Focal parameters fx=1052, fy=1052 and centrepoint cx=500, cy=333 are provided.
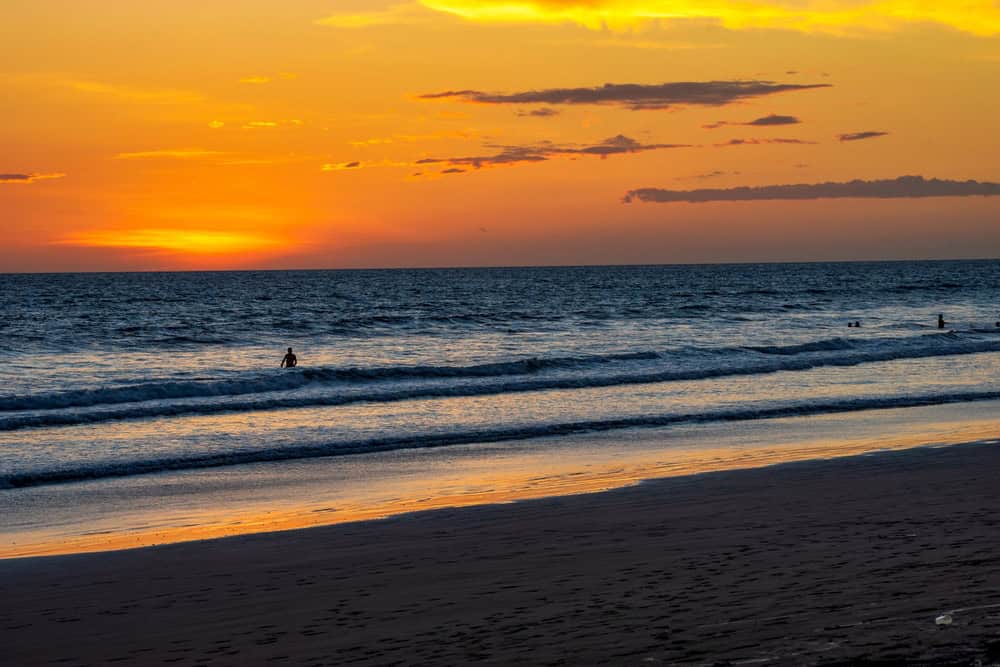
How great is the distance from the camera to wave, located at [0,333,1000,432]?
78.7 feet

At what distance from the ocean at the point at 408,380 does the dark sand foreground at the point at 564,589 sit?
4.52 m

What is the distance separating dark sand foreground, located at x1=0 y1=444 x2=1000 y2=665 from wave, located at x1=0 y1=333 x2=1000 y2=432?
13.9 meters

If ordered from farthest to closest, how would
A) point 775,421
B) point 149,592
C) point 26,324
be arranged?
point 26,324
point 775,421
point 149,592

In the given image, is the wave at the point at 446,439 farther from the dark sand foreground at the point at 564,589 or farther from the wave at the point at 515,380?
the wave at the point at 515,380

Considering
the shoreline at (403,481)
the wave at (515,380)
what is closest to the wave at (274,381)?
the wave at (515,380)

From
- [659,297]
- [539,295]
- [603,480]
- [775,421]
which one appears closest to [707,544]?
[603,480]

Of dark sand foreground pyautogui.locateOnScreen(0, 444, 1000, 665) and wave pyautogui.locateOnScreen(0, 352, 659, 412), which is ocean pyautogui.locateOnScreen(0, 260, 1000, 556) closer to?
wave pyautogui.locateOnScreen(0, 352, 659, 412)

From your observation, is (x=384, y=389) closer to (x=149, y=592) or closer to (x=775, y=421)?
(x=775, y=421)

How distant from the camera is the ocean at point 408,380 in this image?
19.0 meters

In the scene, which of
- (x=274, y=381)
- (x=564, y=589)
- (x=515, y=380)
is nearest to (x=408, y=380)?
(x=515, y=380)

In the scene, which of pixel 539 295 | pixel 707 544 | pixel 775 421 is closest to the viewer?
pixel 707 544

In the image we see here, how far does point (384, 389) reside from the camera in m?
29.3

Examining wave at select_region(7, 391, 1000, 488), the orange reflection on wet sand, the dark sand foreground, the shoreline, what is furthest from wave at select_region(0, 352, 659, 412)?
the dark sand foreground

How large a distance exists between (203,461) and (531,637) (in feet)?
37.3
